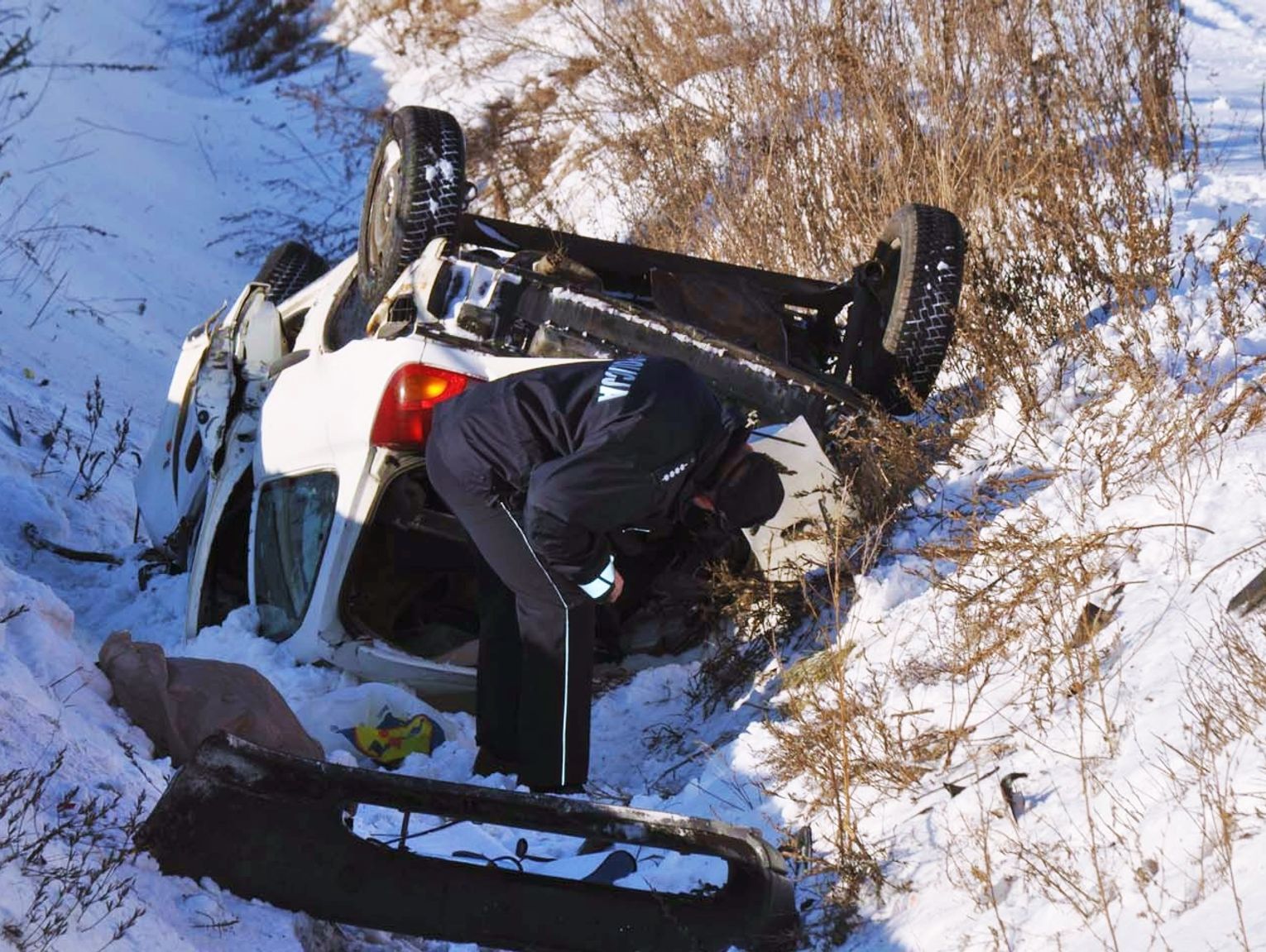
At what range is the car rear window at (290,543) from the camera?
505 centimetres

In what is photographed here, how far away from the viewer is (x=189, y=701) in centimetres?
425

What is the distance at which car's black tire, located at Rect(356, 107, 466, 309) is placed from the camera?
19.6 feet

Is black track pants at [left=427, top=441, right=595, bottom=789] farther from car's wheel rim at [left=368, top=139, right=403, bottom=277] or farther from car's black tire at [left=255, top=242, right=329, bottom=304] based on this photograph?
car's black tire at [left=255, top=242, right=329, bottom=304]

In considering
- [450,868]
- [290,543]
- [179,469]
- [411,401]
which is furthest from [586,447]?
[179,469]

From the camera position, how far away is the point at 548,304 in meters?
5.04

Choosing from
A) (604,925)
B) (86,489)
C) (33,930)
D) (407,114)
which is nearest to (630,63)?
(407,114)

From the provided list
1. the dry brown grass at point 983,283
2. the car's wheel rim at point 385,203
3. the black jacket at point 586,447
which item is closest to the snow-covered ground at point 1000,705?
the dry brown grass at point 983,283

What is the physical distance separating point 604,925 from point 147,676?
1.56 m

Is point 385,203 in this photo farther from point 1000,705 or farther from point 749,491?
point 1000,705

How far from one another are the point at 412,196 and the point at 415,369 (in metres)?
1.60

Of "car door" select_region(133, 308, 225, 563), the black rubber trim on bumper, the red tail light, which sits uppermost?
the red tail light

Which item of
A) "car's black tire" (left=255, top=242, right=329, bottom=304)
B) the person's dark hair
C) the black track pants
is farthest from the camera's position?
"car's black tire" (left=255, top=242, right=329, bottom=304)

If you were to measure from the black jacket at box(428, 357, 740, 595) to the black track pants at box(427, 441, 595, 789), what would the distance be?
0.08m

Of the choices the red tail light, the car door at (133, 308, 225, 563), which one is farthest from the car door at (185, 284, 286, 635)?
the red tail light
